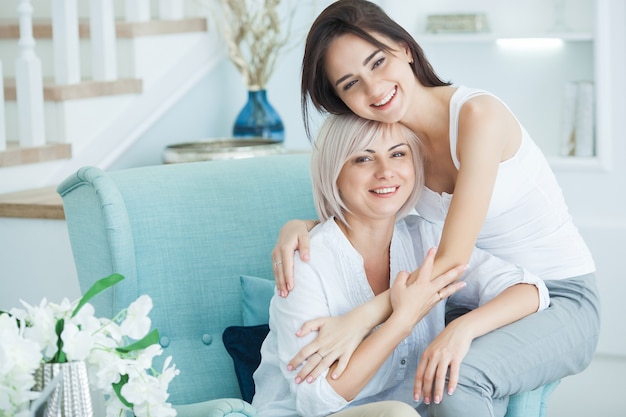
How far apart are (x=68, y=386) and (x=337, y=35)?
3.37 feet

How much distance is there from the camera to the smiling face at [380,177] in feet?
6.75

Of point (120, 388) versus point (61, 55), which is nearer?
Result: point (120, 388)

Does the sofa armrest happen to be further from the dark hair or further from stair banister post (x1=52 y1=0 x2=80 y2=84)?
stair banister post (x1=52 y1=0 x2=80 y2=84)

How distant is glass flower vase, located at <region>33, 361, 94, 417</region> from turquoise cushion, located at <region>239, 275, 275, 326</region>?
0.90 m

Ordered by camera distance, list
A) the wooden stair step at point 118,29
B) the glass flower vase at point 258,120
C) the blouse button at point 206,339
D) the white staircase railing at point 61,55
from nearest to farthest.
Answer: the blouse button at point 206,339, the white staircase railing at point 61,55, the wooden stair step at point 118,29, the glass flower vase at point 258,120

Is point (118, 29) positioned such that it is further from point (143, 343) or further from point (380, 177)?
point (143, 343)

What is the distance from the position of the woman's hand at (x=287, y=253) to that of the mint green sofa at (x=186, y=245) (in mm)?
267

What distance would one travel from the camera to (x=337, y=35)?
208cm

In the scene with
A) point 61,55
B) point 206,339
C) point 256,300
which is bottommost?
point 206,339

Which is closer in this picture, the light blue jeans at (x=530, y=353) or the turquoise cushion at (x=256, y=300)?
the light blue jeans at (x=530, y=353)

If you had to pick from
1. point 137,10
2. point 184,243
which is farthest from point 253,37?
point 184,243

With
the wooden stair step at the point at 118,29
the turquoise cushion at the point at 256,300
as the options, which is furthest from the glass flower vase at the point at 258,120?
the turquoise cushion at the point at 256,300

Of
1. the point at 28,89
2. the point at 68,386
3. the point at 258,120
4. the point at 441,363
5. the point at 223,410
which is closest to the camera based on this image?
the point at 68,386

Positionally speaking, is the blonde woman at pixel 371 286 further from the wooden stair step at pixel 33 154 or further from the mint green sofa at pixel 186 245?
the wooden stair step at pixel 33 154
